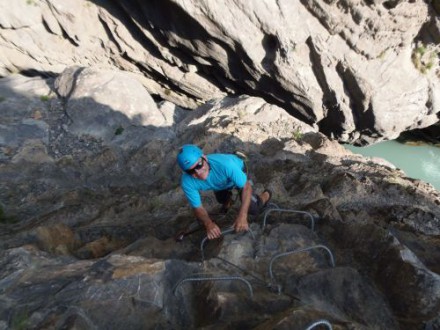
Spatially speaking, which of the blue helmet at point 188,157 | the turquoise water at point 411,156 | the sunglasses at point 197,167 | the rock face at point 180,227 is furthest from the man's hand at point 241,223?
the turquoise water at point 411,156

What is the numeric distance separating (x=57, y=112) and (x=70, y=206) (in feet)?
15.8

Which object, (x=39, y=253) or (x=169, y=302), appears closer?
(x=169, y=302)

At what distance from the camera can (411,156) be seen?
17766 mm

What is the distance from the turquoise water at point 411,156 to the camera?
54.7 ft

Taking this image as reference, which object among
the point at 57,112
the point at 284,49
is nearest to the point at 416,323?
the point at 284,49

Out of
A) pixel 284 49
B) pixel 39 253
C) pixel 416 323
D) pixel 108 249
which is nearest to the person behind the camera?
pixel 416 323

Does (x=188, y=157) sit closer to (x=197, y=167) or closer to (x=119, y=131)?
(x=197, y=167)

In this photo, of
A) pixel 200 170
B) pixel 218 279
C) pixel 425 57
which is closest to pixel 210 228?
pixel 200 170

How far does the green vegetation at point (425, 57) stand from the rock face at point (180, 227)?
571 cm

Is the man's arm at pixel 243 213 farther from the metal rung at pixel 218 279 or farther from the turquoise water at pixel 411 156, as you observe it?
the turquoise water at pixel 411 156

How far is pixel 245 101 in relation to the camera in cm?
1074

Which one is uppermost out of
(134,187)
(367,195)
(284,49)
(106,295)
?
(106,295)

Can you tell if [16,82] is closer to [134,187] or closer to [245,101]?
[134,187]

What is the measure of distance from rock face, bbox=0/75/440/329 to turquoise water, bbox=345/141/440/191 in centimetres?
948
